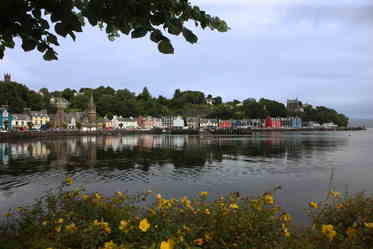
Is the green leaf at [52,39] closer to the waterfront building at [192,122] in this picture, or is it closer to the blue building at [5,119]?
the blue building at [5,119]

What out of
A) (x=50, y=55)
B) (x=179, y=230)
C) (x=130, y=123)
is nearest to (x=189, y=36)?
(x=50, y=55)

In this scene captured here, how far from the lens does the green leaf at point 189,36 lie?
464 centimetres

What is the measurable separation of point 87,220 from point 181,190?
1299 cm

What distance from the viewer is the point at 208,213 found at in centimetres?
633

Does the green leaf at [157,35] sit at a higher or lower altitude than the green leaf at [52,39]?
lower

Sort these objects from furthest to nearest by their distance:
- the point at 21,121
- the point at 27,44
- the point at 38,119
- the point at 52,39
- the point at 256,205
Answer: the point at 38,119, the point at 21,121, the point at 256,205, the point at 52,39, the point at 27,44

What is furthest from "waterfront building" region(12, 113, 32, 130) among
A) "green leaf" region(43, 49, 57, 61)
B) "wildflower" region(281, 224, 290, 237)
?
"wildflower" region(281, 224, 290, 237)

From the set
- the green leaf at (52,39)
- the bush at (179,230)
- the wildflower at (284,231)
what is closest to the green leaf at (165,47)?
the green leaf at (52,39)

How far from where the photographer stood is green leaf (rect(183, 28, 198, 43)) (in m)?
4.64

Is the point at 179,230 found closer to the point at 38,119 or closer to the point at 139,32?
the point at 139,32

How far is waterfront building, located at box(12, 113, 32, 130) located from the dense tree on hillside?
11796 cm

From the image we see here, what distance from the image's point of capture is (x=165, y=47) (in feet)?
15.5

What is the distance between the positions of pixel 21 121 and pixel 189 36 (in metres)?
123

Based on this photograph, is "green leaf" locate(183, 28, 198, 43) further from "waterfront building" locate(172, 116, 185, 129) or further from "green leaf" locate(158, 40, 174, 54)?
"waterfront building" locate(172, 116, 185, 129)
